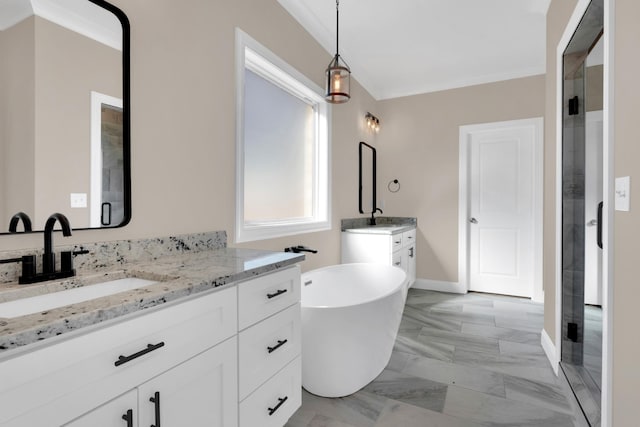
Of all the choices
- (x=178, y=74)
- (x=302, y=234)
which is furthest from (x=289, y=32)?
(x=302, y=234)

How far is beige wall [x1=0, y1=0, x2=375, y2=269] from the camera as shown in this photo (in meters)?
1.39

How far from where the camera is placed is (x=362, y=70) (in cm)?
368

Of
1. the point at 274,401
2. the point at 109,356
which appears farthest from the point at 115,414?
the point at 274,401

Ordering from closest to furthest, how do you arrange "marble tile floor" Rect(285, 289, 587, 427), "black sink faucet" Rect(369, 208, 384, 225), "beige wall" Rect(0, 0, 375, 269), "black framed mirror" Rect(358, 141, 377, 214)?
"beige wall" Rect(0, 0, 375, 269) < "marble tile floor" Rect(285, 289, 587, 427) < "black framed mirror" Rect(358, 141, 377, 214) < "black sink faucet" Rect(369, 208, 384, 225)

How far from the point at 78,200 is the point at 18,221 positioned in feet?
0.59

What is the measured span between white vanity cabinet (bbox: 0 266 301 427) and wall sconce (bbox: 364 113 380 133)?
3083 mm

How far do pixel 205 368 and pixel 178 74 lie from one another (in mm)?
1346

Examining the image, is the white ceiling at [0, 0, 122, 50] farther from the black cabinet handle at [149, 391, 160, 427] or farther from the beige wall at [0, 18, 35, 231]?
the black cabinet handle at [149, 391, 160, 427]

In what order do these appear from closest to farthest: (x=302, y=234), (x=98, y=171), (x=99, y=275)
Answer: (x=99, y=275)
(x=98, y=171)
(x=302, y=234)

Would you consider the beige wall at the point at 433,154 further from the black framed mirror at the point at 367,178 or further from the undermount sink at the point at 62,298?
the undermount sink at the point at 62,298

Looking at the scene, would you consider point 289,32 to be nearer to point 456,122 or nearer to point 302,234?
point 302,234
